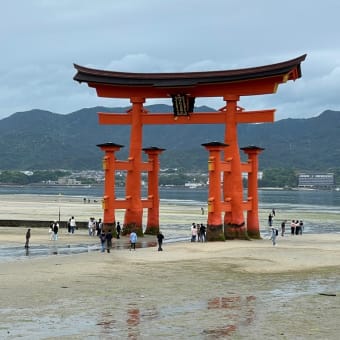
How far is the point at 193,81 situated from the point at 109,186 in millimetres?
8824

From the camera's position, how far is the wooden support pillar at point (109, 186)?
138 feet

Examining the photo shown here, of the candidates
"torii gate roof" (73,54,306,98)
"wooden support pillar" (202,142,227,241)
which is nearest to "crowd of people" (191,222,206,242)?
"wooden support pillar" (202,142,227,241)

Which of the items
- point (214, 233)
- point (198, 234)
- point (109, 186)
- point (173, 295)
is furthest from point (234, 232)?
point (173, 295)

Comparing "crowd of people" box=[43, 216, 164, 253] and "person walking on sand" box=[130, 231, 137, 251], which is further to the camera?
"person walking on sand" box=[130, 231, 137, 251]

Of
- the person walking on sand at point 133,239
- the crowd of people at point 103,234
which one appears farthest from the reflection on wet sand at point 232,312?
the person walking on sand at point 133,239

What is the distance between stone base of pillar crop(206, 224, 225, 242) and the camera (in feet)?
129

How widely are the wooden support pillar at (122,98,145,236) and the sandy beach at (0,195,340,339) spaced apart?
34.0 feet

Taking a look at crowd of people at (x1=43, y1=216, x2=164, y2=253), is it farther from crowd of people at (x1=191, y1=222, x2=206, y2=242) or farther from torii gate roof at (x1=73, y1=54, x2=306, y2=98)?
torii gate roof at (x1=73, y1=54, x2=306, y2=98)

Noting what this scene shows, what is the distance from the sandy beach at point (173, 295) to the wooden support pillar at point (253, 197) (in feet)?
32.9

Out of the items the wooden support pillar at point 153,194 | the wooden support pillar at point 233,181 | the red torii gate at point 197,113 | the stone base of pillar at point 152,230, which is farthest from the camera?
the stone base of pillar at point 152,230

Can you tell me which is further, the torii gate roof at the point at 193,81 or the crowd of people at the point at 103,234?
the torii gate roof at the point at 193,81

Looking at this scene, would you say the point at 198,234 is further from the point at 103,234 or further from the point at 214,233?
the point at 103,234

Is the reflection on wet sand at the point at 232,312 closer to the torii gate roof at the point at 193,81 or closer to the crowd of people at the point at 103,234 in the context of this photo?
the crowd of people at the point at 103,234

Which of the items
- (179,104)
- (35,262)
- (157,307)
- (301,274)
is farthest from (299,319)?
(179,104)
